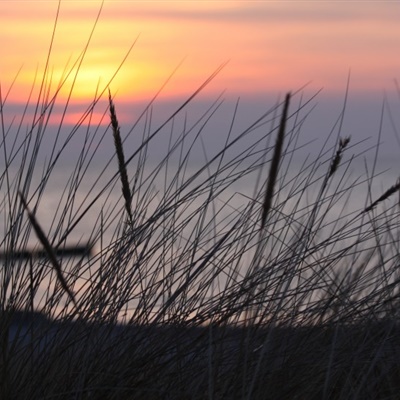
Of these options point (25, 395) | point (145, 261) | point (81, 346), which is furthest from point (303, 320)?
point (25, 395)

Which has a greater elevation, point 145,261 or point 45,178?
point 45,178

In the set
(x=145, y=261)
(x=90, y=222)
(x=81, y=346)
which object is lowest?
(x=81, y=346)

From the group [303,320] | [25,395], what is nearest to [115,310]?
[25,395]

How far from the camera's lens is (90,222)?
15.8 metres

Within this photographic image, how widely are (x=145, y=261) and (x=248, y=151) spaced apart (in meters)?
0.34

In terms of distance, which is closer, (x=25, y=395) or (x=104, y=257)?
(x=25, y=395)

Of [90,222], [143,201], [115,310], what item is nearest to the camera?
[115,310]

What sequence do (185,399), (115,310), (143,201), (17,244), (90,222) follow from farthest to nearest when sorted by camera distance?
(90,222) < (143,201) < (17,244) < (115,310) < (185,399)

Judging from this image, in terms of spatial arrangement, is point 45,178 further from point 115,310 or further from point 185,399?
point 185,399

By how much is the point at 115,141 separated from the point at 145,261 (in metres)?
0.30

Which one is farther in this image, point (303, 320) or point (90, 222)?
point (90, 222)

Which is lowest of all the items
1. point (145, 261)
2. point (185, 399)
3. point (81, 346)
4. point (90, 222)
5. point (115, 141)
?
point (185, 399)

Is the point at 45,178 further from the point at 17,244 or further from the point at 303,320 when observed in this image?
the point at 303,320

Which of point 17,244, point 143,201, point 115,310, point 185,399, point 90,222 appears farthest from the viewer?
point 90,222
